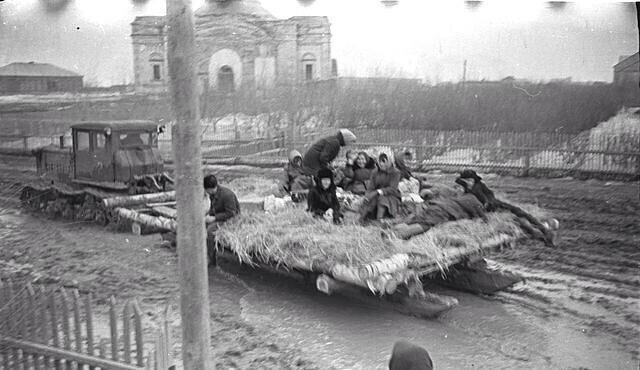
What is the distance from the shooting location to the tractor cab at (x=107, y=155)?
17.1 ft

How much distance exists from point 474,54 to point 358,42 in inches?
31.4

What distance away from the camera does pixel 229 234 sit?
4895 millimetres

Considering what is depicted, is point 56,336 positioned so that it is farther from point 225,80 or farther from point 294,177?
point 294,177

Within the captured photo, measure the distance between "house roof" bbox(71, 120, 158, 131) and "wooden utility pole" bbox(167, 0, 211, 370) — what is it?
7.23ft

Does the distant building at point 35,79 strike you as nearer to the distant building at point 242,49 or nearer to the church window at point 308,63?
the distant building at point 242,49

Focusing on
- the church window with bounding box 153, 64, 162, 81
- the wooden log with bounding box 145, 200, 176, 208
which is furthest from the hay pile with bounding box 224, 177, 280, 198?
the church window with bounding box 153, 64, 162, 81

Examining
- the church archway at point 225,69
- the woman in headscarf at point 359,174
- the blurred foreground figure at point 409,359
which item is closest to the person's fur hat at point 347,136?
the woman in headscarf at point 359,174

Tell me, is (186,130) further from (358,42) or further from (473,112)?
(473,112)

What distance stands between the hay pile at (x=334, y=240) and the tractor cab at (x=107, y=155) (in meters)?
1.06

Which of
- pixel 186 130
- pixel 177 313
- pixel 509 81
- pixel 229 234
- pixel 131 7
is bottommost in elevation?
pixel 177 313

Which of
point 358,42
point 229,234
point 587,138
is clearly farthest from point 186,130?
point 587,138

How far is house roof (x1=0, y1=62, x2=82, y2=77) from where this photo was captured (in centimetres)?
470

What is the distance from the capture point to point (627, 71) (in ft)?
13.1

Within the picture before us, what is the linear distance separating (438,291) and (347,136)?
1.46 metres
